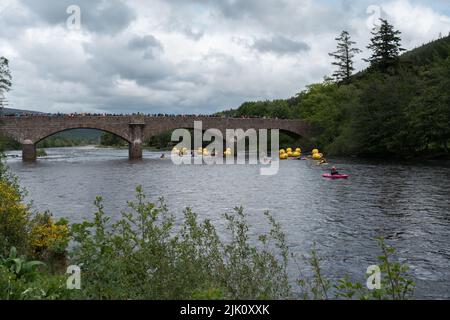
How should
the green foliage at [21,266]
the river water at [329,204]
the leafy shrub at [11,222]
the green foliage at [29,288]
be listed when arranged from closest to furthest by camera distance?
the green foliage at [29,288]
the green foliage at [21,266]
the leafy shrub at [11,222]
the river water at [329,204]

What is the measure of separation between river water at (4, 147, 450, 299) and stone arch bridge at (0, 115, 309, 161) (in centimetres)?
2587

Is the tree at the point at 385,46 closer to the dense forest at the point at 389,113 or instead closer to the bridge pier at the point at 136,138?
the dense forest at the point at 389,113

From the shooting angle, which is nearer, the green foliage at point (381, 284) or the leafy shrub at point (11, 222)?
the green foliage at point (381, 284)

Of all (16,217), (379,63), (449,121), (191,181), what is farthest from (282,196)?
(379,63)

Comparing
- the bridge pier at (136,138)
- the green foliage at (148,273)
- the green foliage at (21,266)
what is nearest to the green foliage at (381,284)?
the green foliage at (148,273)

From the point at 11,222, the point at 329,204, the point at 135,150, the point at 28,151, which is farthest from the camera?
the point at 135,150

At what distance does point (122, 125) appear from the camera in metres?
75.1

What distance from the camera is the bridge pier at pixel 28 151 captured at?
225ft

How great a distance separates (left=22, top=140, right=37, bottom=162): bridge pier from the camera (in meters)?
68.7

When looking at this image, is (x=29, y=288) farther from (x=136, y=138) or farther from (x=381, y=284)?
(x=136, y=138)

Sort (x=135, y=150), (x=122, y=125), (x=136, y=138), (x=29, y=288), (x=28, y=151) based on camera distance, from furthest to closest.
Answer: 1. (x=135, y=150)
2. (x=136, y=138)
3. (x=122, y=125)
4. (x=28, y=151)
5. (x=29, y=288)

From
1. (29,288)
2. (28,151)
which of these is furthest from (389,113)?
(29,288)

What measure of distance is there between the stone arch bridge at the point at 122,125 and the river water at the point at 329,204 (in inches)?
1019

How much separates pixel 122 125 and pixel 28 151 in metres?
14.4
